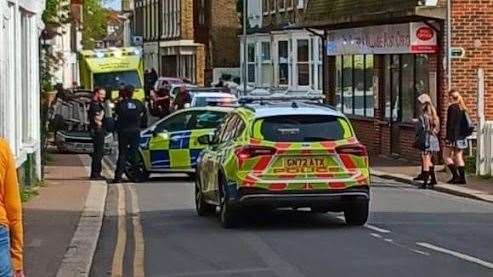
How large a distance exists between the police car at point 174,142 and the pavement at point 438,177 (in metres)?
4.20

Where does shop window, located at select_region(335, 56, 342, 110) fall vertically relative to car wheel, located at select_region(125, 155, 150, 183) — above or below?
above

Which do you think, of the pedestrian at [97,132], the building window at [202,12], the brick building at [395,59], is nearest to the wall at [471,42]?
the brick building at [395,59]

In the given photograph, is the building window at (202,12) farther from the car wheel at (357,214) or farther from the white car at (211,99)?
the car wheel at (357,214)

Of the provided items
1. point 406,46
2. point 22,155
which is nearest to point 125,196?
point 22,155

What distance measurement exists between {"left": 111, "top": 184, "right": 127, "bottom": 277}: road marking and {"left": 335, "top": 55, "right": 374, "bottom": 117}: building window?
518 inches

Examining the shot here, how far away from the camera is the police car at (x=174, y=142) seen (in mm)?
25188

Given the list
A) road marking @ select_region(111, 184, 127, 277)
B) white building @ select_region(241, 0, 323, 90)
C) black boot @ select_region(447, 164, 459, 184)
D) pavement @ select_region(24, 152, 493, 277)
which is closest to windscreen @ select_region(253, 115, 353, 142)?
pavement @ select_region(24, 152, 493, 277)

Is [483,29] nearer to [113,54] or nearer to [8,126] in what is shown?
[8,126]

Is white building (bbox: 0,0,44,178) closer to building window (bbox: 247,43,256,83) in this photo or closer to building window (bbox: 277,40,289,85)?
building window (bbox: 277,40,289,85)

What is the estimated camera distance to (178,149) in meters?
25.2

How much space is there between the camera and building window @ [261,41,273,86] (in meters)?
55.6

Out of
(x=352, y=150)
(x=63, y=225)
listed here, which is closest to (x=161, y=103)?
(x=63, y=225)

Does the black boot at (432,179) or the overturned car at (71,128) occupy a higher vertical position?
the overturned car at (71,128)

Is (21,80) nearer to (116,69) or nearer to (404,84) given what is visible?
(404,84)
